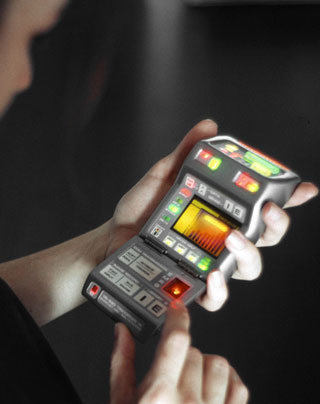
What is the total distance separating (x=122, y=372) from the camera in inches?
25.6

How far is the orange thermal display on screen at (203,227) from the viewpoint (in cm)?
89

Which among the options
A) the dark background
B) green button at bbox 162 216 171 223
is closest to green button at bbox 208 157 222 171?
green button at bbox 162 216 171 223

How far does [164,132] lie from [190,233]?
0.90 metres

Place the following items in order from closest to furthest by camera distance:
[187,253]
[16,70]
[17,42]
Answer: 1. [187,253]
2. [17,42]
3. [16,70]

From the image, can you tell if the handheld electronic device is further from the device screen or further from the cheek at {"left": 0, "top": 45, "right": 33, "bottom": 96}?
the cheek at {"left": 0, "top": 45, "right": 33, "bottom": 96}

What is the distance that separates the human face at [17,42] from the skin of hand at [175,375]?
1.08 meters

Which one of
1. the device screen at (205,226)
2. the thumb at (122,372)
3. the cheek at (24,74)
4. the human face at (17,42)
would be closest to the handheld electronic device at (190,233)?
the device screen at (205,226)

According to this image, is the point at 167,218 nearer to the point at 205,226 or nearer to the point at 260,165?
the point at 205,226

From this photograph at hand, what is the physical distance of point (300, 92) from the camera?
194cm

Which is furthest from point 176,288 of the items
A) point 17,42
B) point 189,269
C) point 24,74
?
point 24,74

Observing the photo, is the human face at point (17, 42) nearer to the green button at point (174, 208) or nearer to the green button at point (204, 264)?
the green button at point (174, 208)

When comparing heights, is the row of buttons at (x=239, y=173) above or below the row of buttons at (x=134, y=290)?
above

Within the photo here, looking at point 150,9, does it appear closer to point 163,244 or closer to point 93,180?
point 93,180

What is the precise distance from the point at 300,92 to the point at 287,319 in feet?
2.98
